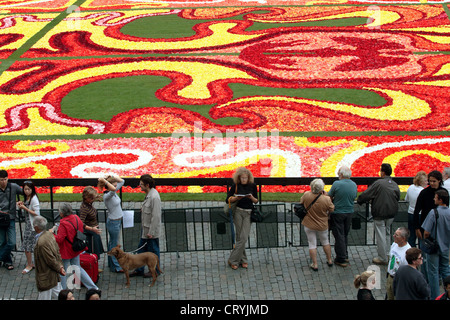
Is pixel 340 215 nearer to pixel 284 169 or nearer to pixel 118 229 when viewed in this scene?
pixel 118 229

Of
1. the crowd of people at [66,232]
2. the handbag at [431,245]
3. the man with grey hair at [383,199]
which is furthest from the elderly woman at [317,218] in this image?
the crowd of people at [66,232]

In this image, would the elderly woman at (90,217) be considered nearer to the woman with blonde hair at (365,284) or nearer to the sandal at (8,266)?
the sandal at (8,266)

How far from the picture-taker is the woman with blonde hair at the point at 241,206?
10.9m

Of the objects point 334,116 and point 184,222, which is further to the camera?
point 334,116

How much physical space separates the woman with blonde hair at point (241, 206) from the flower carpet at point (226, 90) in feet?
12.6

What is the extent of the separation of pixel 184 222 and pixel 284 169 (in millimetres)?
4318

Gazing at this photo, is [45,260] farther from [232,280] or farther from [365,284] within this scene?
[365,284]

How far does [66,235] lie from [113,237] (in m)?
1.23

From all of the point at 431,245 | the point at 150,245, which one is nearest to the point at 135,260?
the point at 150,245

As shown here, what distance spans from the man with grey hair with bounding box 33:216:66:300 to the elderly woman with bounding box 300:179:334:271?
385 cm

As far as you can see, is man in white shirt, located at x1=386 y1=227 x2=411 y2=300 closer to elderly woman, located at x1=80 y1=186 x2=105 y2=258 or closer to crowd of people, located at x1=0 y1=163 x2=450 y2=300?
crowd of people, located at x1=0 y1=163 x2=450 y2=300

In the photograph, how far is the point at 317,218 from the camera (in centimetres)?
1102

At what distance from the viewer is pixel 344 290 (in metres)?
10.6
